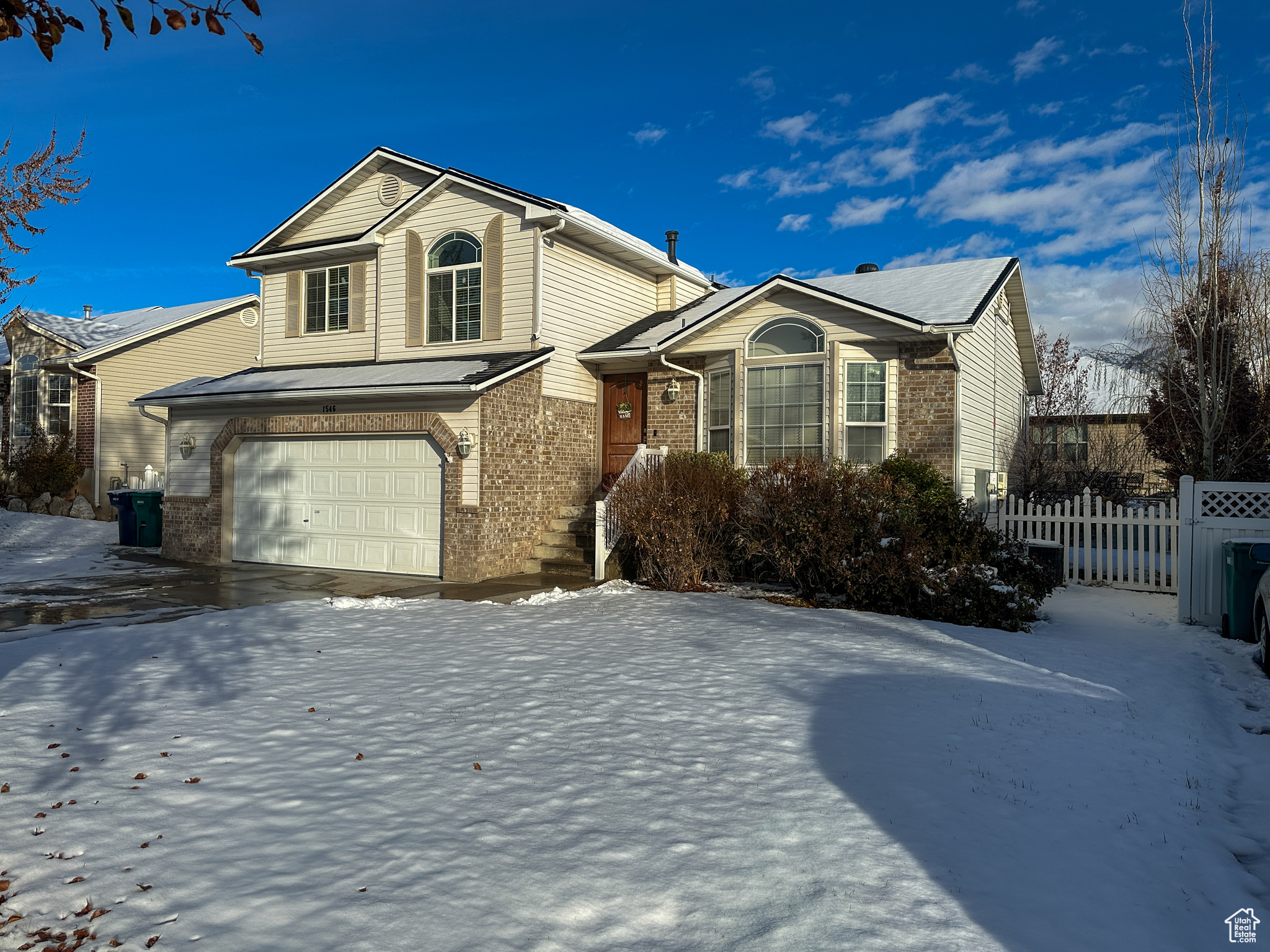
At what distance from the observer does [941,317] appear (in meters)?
12.6

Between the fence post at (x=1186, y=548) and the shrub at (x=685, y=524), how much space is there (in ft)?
16.9

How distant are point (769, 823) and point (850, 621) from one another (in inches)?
212

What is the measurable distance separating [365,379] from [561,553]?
4320mm

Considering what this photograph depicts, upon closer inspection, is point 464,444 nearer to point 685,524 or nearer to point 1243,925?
point 685,524

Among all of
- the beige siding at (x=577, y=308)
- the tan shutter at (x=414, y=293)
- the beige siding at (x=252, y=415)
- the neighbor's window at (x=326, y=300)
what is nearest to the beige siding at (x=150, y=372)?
the beige siding at (x=252, y=415)

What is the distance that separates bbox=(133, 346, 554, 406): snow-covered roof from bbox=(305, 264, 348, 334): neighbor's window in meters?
0.86

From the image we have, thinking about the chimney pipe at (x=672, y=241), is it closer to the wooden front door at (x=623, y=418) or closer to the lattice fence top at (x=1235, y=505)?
the wooden front door at (x=623, y=418)

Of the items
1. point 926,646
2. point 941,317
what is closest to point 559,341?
point 941,317

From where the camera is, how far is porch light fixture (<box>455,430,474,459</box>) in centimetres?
1252

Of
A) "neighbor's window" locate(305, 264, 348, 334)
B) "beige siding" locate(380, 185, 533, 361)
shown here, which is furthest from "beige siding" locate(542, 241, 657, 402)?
"neighbor's window" locate(305, 264, 348, 334)

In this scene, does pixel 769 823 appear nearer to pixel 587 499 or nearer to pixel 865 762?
pixel 865 762

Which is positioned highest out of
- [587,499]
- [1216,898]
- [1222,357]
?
[1222,357]

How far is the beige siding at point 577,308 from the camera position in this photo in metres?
14.5

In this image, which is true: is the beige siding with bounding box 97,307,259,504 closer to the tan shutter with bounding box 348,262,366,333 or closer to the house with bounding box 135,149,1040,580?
the house with bounding box 135,149,1040,580
